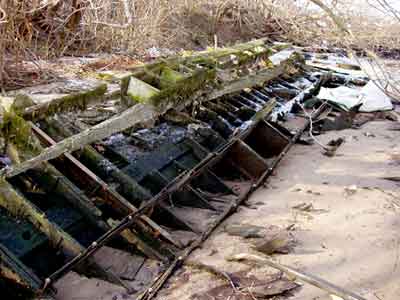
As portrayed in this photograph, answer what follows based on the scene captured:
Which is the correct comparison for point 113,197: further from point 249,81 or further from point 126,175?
point 249,81

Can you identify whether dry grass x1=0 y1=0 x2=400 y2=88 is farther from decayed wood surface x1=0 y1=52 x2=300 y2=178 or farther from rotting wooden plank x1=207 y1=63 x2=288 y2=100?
decayed wood surface x1=0 y1=52 x2=300 y2=178

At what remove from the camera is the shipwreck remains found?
12.8ft

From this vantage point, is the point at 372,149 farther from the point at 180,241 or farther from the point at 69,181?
the point at 69,181

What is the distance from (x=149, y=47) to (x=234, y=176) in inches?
371

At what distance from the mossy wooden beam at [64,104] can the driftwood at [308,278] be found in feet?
7.78

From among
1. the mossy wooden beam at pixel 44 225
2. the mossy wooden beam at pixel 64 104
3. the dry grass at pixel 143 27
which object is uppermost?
the mossy wooden beam at pixel 64 104

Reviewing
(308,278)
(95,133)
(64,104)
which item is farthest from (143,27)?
(308,278)

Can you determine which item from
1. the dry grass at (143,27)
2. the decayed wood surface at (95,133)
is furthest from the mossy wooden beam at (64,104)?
the dry grass at (143,27)

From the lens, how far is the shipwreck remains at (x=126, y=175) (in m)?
3.89

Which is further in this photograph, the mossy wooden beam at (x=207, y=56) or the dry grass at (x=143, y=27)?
the dry grass at (x=143, y=27)

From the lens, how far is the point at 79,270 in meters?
3.92

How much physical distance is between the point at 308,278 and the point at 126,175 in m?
2.40

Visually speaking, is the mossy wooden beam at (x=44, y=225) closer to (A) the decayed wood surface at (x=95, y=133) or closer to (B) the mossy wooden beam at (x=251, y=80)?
(A) the decayed wood surface at (x=95, y=133)

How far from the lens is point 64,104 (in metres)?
4.93
